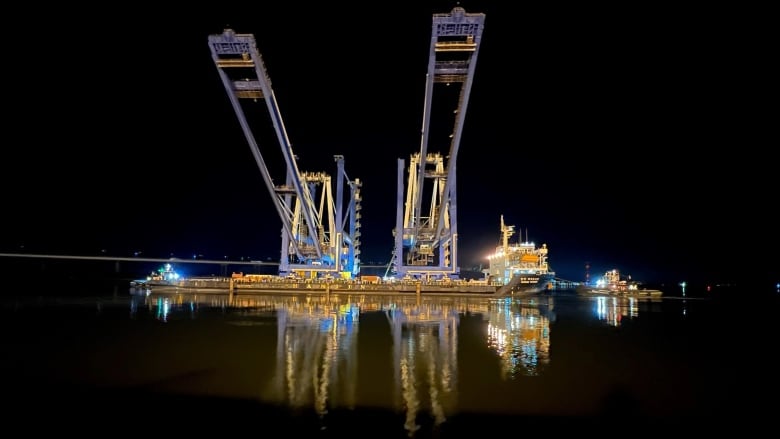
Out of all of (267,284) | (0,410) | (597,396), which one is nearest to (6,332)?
(0,410)

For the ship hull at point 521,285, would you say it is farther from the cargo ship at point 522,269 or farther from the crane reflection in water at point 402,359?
the crane reflection in water at point 402,359

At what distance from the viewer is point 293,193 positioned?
49.9 m

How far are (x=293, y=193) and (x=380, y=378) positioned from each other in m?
39.1

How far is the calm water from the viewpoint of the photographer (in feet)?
33.3

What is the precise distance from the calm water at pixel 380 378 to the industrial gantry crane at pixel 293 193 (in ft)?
54.3

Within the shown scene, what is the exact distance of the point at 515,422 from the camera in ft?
32.8

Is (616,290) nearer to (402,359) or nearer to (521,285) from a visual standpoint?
(521,285)

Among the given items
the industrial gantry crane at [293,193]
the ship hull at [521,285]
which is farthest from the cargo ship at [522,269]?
the industrial gantry crane at [293,193]

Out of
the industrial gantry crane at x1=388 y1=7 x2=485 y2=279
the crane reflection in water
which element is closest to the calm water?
the crane reflection in water

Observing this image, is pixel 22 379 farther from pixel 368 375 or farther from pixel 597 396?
pixel 597 396

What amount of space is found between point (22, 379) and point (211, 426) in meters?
8.66

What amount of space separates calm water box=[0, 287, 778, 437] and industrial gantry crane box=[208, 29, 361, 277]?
1656 cm

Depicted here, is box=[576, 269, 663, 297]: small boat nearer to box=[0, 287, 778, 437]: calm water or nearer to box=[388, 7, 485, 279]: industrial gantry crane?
box=[388, 7, 485, 279]: industrial gantry crane

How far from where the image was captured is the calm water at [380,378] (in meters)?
10.1
